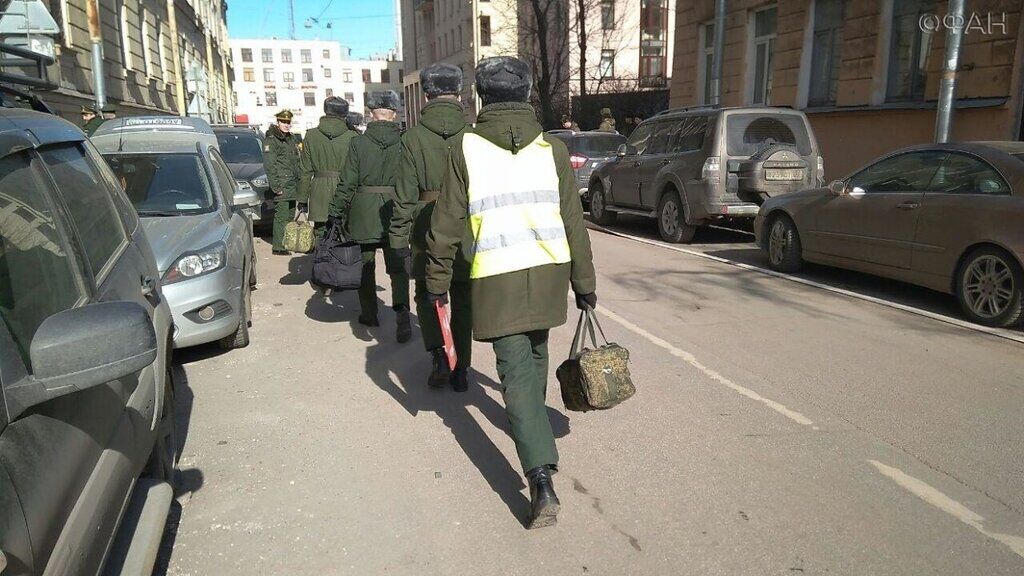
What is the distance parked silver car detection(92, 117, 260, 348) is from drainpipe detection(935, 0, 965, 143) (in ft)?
30.2

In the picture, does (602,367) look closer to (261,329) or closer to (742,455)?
(742,455)

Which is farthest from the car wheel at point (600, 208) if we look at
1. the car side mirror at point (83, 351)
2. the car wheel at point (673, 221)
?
the car side mirror at point (83, 351)

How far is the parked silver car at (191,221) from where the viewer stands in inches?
210

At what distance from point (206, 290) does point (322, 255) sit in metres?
1.18

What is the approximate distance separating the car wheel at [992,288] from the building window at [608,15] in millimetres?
38515

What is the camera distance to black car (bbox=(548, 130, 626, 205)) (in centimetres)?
1512

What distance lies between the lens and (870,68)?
1489 centimetres

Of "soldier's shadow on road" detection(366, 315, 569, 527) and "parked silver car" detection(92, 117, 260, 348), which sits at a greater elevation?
"parked silver car" detection(92, 117, 260, 348)

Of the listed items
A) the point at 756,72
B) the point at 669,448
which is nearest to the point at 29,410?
the point at 669,448

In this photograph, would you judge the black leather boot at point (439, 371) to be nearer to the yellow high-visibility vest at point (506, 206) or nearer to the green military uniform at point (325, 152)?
the yellow high-visibility vest at point (506, 206)

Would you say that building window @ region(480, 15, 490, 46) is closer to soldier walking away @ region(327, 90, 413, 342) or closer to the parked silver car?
the parked silver car

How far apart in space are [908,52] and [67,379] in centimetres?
1569

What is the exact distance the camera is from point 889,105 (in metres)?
14.2

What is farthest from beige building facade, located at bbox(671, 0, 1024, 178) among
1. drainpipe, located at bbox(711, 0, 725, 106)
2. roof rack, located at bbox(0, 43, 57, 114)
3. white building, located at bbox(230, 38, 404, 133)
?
white building, located at bbox(230, 38, 404, 133)
